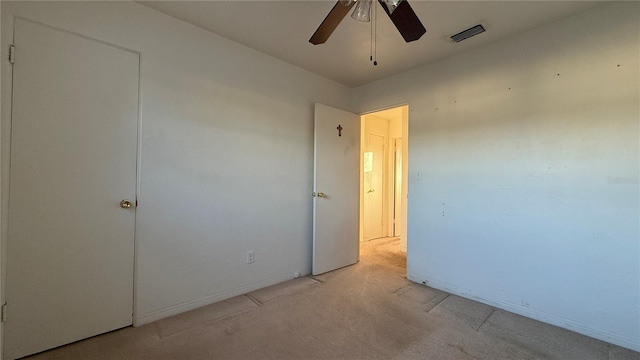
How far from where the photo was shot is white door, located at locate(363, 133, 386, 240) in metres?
4.93

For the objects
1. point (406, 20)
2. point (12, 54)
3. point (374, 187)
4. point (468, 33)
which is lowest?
point (374, 187)

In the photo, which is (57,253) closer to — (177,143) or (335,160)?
(177,143)

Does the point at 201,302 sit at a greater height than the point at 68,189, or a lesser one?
lesser

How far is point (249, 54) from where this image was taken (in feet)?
8.63

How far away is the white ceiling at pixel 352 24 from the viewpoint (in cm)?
196

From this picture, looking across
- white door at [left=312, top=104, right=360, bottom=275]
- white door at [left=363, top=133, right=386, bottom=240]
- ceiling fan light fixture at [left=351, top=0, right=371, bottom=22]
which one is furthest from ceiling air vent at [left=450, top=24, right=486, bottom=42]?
white door at [left=363, top=133, right=386, bottom=240]

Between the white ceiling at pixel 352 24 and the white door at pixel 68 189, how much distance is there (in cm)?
72

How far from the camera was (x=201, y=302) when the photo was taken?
7.64 ft

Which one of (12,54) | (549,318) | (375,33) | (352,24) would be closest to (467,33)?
(375,33)

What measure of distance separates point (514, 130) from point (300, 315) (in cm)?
250

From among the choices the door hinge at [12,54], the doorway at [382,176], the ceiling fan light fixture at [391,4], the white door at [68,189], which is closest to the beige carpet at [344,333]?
the white door at [68,189]

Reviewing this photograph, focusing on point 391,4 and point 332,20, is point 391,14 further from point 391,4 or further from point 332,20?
point 332,20

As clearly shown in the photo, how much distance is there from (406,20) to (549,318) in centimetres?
256

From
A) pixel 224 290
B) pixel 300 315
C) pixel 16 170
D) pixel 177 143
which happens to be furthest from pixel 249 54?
pixel 300 315
